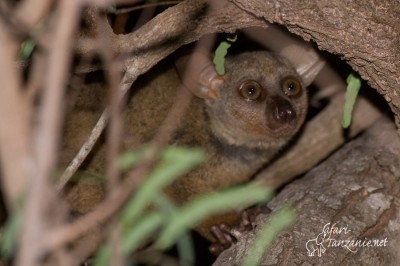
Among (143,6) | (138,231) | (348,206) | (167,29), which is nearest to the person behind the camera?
(138,231)

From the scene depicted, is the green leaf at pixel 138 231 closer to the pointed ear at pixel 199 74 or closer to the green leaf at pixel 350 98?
the green leaf at pixel 350 98

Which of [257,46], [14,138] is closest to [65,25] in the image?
[14,138]

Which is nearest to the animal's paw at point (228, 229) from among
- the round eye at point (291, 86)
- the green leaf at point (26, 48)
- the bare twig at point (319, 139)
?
the bare twig at point (319, 139)

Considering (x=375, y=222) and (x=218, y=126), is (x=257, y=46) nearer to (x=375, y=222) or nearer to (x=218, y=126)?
(x=218, y=126)

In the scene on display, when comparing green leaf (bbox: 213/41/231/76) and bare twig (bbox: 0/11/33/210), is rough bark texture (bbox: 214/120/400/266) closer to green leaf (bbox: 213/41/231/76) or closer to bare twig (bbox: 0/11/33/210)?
green leaf (bbox: 213/41/231/76)

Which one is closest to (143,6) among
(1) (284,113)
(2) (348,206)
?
(1) (284,113)

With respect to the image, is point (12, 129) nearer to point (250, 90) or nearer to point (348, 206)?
point (348, 206)
